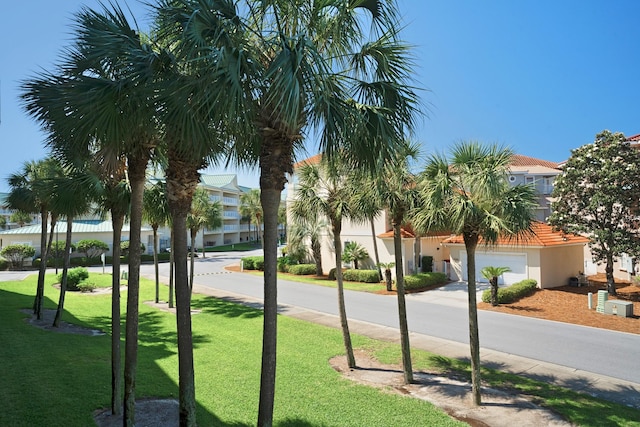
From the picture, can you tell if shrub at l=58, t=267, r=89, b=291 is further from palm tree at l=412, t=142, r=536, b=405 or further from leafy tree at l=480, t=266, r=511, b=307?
palm tree at l=412, t=142, r=536, b=405

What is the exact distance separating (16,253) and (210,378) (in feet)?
133

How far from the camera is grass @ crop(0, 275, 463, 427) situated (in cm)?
728

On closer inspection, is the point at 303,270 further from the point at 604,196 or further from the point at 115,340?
the point at 115,340

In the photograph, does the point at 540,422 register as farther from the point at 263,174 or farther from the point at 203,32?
the point at 203,32

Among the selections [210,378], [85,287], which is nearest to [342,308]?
[210,378]

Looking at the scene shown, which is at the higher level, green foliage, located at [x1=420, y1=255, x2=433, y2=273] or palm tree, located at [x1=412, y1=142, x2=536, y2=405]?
palm tree, located at [x1=412, y1=142, x2=536, y2=405]

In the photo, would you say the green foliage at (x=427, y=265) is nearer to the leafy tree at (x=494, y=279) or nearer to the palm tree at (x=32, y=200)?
the leafy tree at (x=494, y=279)

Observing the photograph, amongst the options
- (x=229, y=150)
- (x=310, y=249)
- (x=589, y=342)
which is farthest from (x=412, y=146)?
(x=310, y=249)

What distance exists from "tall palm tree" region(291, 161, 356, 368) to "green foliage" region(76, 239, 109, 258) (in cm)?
4055

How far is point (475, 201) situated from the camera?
8211mm

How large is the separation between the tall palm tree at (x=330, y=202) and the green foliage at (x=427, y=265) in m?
17.7

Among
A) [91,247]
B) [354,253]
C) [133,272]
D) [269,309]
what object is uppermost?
[133,272]

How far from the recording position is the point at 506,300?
19.0m

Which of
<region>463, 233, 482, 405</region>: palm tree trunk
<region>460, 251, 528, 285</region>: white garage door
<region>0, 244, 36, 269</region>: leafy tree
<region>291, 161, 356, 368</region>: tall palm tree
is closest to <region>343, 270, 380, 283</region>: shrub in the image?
<region>460, 251, 528, 285</region>: white garage door
